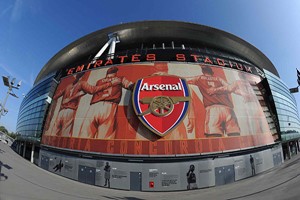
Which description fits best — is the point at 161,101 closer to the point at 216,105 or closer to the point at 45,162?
the point at 216,105

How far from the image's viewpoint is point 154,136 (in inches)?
781

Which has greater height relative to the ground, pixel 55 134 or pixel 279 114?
pixel 279 114

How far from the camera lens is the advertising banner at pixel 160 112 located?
1994 cm

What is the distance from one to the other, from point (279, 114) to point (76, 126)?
1451 inches

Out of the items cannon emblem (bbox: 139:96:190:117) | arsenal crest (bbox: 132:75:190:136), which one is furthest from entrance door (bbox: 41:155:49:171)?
cannon emblem (bbox: 139:96:190:117)

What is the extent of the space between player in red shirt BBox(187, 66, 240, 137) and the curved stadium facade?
0.14 meters

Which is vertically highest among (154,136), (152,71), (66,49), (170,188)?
(66,49)

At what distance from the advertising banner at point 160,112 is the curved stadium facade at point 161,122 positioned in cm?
13

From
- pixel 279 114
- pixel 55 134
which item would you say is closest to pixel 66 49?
pixel 55 134

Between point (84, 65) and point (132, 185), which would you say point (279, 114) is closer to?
point (132, 185)

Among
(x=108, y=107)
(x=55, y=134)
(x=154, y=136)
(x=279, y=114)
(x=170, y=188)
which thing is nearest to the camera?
(x=170, y=188)

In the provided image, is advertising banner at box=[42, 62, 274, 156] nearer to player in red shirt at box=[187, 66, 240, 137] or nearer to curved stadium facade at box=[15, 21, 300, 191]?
player in red shirt at box=[187, 66, 240, 137]

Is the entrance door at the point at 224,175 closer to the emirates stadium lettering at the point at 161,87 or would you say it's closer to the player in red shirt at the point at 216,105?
the player in red shirt at the point at 216,105

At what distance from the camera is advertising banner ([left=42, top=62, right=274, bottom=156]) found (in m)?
19.9
